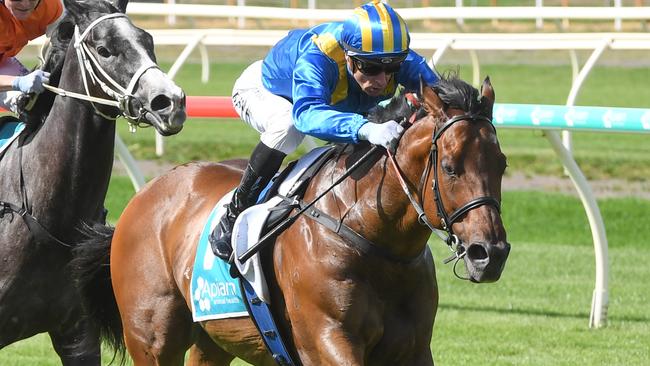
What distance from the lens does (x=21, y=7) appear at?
19.3 ft

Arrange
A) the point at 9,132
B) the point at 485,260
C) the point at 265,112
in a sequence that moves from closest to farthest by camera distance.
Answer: the point at 485,260, the point at 265,112, the point at 9,132

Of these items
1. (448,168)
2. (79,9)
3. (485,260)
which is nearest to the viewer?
(485,260)

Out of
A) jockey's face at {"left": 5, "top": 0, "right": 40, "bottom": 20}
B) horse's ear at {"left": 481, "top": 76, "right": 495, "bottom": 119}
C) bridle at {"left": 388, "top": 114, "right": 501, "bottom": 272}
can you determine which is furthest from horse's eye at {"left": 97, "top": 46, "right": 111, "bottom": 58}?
horse's ear at {"left": 481, "top": 76, "right": 495, "bottom": 119}

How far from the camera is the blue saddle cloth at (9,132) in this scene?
586 cm

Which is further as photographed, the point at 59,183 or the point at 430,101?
the point at 59,183

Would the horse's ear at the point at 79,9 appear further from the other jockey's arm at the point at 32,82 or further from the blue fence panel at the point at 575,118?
the blue fence panel at the point at 575,118

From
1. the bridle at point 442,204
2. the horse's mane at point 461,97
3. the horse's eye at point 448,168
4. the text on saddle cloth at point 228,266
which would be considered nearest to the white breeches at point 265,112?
the text on saddle cloth at point 228,266

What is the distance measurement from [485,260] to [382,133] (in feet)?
2.07

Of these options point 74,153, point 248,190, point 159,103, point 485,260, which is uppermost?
point 485,260

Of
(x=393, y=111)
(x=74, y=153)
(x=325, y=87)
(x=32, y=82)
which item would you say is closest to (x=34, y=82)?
(x=32, y=82)

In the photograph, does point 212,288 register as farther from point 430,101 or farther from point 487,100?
point 487,100

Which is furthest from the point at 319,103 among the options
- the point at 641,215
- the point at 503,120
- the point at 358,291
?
the point at 641,215

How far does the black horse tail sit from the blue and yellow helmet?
1.65 m

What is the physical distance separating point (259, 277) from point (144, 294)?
0.80 m
